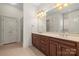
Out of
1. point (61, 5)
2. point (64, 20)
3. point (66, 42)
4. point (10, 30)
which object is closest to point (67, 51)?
point (66, 42)

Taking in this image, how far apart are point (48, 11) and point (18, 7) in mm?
571

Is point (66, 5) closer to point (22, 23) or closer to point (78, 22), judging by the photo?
point (78, 22)

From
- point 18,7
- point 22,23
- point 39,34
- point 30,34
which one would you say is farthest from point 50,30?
point 18,7

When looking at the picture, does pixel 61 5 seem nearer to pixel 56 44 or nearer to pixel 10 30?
pixel 56 44

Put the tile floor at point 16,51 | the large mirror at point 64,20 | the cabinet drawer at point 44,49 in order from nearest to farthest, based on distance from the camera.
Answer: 1. the large mirror at point 64,20
2. the tile floor at point 16,51
3. the cabinet drawer at point 44,49

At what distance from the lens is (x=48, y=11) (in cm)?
223

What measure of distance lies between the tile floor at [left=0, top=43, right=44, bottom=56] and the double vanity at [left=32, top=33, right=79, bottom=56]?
151 mm

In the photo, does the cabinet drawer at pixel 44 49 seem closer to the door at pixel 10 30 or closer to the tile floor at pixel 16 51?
the tile floor at pixel 16 51

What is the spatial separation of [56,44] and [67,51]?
0.82 feet

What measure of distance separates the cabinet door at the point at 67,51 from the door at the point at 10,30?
88 cm

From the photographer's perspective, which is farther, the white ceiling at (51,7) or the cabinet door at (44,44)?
the cabinet door at (44,44)

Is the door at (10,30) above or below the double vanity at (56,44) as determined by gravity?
above

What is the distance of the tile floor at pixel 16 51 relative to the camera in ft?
6.93

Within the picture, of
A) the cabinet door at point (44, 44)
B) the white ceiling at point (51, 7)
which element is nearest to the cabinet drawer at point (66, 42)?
the cabinet door at point (44, 44)
